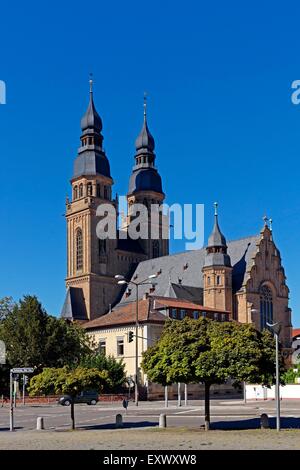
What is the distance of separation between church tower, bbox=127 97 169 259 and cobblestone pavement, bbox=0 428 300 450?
99.9 m

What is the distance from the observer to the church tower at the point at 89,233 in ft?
387

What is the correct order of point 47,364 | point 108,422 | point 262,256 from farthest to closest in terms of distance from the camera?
point 262,256
point 47,364
point 108,422

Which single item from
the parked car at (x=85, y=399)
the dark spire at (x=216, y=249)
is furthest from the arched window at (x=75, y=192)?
the parked car at (x=85, y=399)

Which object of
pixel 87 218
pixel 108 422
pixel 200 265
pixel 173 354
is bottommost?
pixel 108 422

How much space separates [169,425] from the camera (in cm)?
3672

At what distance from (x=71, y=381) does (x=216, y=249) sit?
7147 centimetres

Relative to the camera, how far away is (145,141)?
443 ft

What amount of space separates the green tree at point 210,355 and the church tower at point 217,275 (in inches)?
2724

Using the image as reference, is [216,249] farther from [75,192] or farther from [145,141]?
[145,141]
